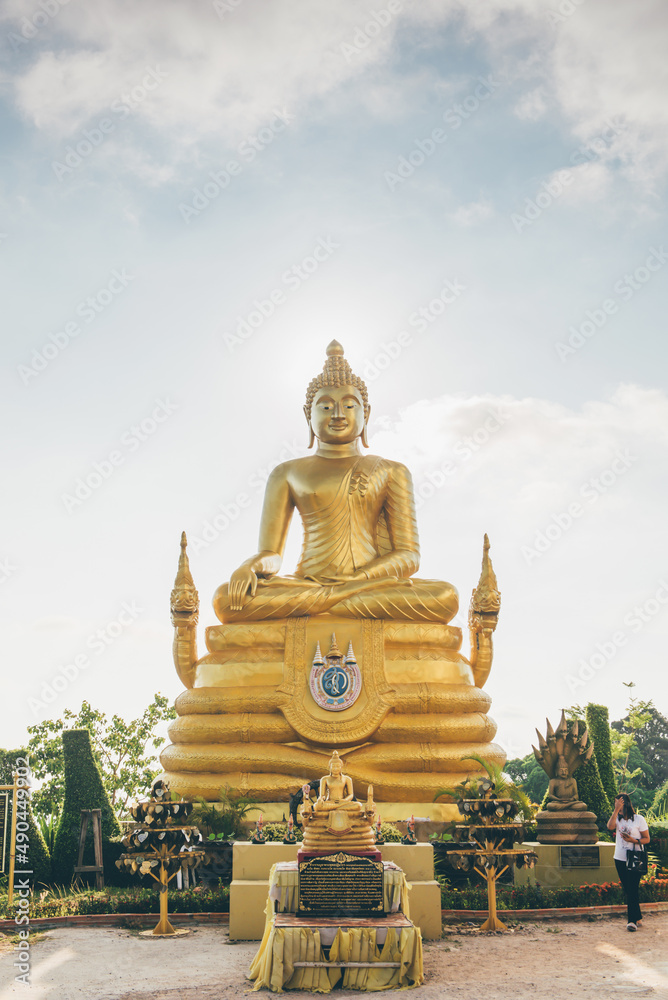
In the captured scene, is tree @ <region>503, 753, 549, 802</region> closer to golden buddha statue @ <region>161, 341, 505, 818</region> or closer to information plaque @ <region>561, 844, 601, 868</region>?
golden buddha statue @ <region>161, 341, 505, 818</region>

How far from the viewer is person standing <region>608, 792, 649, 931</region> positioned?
8.64 meters

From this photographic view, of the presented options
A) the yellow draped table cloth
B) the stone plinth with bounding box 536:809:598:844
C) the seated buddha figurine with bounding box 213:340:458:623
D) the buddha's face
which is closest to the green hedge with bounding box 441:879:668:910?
the stone plinth with bounding box 536:809:598:844

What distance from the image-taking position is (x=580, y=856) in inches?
444

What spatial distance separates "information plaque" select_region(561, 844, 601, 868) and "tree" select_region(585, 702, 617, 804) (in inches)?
200

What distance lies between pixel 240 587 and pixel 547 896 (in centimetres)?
628

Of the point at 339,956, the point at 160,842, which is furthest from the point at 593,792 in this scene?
the point at 339,956

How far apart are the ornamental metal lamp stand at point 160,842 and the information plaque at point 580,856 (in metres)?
4.78

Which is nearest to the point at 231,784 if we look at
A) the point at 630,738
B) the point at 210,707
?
the point at 210,707

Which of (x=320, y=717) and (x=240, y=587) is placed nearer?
(x=320, y=717)

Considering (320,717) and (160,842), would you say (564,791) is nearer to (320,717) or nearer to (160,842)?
(320,717)

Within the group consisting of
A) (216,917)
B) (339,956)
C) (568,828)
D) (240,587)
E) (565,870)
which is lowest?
(216,917)

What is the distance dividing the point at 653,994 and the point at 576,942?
208 cm

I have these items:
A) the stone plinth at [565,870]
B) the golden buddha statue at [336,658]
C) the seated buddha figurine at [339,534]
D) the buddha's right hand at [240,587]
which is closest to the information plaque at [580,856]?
the stone plinth at [565,870]

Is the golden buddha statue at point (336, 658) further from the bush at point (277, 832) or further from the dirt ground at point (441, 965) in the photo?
the dirt ground at point (441, 965)
